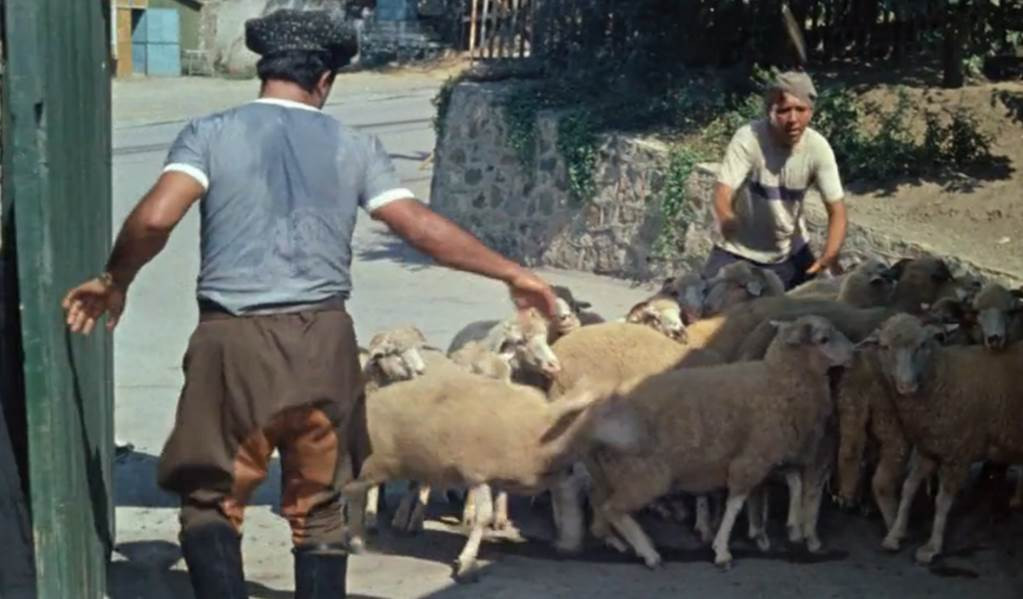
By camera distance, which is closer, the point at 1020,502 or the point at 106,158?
the point at 106,158

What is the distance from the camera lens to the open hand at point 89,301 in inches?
217

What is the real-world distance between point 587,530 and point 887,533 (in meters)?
1.25

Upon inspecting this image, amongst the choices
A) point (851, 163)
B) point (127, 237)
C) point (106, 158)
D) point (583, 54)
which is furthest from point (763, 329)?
point (583, 54)

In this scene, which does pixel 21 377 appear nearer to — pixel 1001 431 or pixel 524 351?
pixel 524 351

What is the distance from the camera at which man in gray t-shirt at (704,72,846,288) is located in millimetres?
8922

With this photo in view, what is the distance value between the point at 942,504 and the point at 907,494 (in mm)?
172

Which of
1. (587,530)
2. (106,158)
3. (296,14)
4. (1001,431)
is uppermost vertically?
(296,14)

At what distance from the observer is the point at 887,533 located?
25.4 feet

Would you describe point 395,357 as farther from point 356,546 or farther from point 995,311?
point 995,311

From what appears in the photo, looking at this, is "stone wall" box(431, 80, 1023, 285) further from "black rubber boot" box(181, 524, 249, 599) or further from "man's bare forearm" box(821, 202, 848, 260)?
"black rubber boot" box(181, 524, 249, 599)

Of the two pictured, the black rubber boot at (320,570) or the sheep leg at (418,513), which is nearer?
the black rubber boot at (320,570)

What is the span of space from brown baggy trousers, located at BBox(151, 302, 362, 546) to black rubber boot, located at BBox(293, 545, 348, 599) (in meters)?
0.04

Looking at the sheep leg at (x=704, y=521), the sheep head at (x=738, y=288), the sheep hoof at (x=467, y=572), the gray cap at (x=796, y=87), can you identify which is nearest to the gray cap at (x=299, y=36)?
the sheep hoof at (x=467, y=572)

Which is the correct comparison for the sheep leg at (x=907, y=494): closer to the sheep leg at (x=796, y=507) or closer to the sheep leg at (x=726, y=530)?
the sheep leg at (x=796, y=507)
